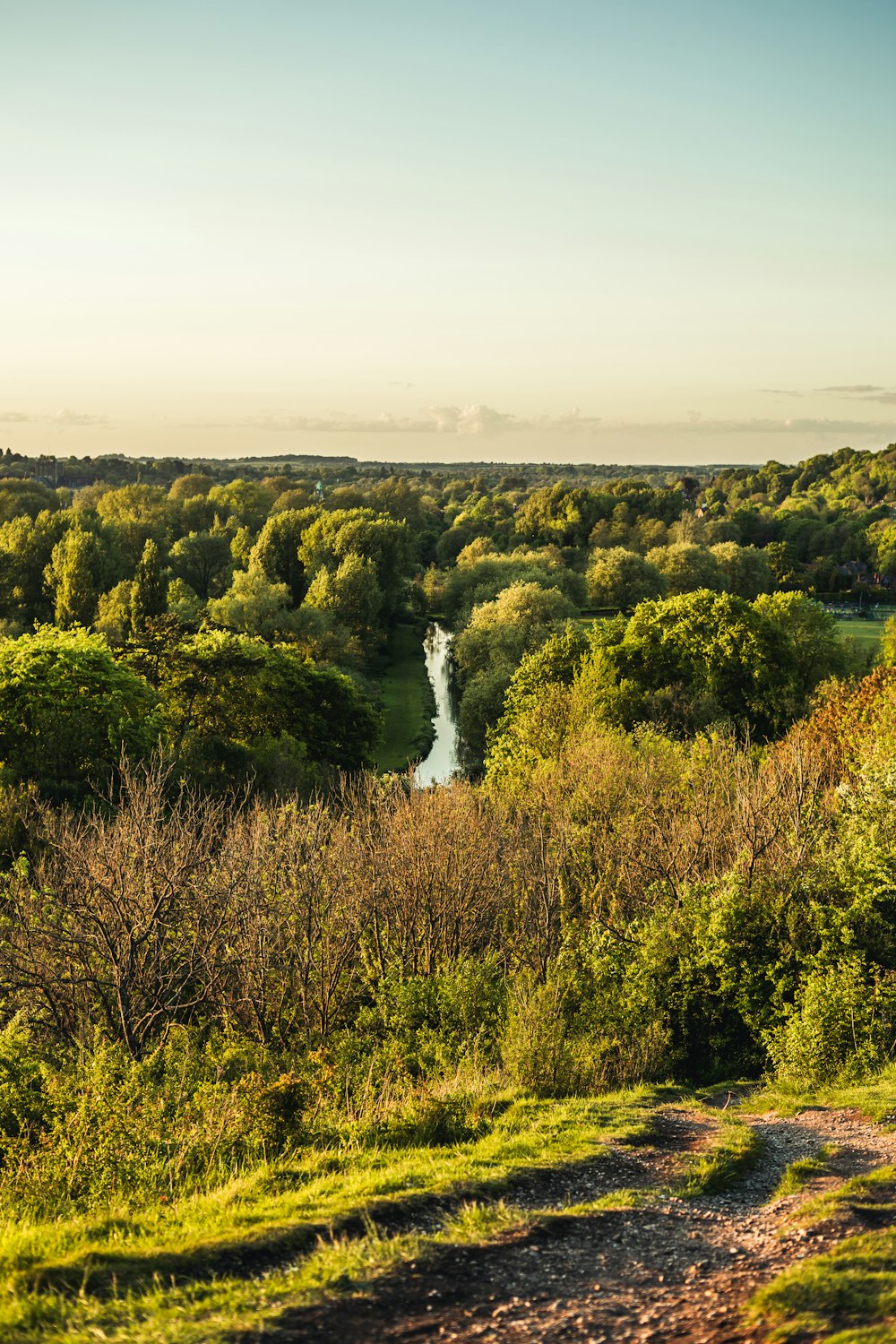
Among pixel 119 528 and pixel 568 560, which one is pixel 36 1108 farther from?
pixel 568 560

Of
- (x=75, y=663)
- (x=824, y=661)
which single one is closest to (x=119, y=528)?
(x=75, y=663)

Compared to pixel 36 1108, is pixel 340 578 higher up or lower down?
higher up

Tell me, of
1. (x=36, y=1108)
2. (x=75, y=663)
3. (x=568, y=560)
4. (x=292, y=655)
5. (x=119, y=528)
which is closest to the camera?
(x=36, y=1108)

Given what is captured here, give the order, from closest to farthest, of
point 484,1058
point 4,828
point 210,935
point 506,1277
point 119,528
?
point 506,1277 → point 484,1058 → point 210,935 → point 4,828 → point 119,528

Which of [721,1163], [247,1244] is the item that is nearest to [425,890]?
[721,1163]

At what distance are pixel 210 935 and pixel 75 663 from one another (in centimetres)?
2031

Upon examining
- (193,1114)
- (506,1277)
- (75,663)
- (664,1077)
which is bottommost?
(664,1077)

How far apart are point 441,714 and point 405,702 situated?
3562mm

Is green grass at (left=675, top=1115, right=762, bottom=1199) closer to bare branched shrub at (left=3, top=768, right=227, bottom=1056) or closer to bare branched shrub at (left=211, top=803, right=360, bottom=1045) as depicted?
bare branched shrub at (left=211, top=803, right=360, bottom=1045)

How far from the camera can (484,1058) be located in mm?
15672

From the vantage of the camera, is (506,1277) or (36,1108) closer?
(506,1277)

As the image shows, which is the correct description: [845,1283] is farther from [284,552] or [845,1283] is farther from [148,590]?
[284,552]

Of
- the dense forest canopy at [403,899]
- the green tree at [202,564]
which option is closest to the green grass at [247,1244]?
the dense forest canopy at [403,899]

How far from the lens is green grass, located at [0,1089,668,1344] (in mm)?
7203
